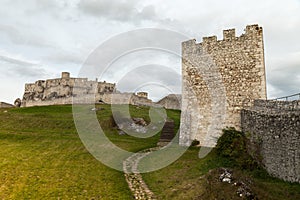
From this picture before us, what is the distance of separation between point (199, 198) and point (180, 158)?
7372 millimetres

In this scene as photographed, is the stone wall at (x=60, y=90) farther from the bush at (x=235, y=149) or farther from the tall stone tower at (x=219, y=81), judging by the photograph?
the bush at (x=235, y=149)

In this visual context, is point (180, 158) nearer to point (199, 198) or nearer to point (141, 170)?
point (141, 170)

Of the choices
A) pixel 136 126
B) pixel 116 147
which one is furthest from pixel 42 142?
pixel 136 126

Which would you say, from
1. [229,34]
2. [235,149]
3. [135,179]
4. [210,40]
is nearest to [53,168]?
[135,179]

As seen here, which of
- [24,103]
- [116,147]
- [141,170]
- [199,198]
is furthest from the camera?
[24,103]

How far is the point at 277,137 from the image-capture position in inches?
615

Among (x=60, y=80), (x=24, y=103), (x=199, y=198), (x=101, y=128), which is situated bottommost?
(x=199, y=198)

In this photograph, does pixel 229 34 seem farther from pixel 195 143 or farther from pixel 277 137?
pixel 277 137

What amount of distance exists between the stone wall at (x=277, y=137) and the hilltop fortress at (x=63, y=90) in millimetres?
61194

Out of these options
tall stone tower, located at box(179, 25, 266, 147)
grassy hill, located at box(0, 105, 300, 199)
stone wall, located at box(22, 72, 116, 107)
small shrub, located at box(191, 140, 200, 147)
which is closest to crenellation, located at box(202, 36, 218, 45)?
tall stone tower, located at box(179, 25, 266, 147)

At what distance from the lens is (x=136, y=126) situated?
3734 centimetres

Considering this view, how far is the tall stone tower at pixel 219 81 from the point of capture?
21.1m

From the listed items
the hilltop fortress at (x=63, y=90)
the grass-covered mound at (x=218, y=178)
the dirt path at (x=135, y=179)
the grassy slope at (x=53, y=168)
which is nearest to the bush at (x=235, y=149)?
the grass-covered mound at (x=218, y=178)

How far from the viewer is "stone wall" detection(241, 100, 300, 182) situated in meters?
14.4
